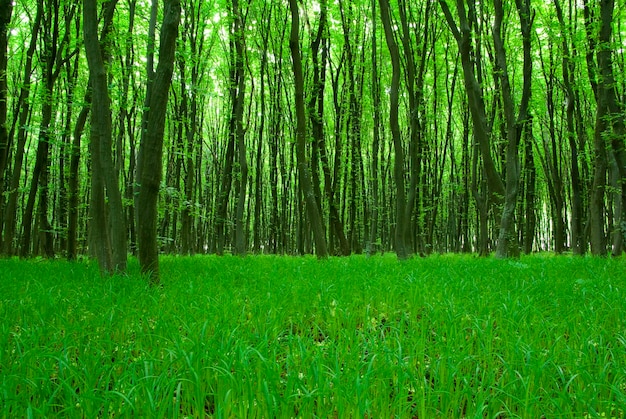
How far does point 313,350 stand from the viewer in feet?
8.49

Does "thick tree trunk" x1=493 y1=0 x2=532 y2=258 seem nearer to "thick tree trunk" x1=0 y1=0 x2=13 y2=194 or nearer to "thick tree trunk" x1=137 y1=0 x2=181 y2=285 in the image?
"thick tree trunk" x1=137 y1=0 x2=181 y2=285

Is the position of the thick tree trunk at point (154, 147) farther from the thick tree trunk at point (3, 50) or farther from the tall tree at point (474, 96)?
the tall tree at point (474, 96)

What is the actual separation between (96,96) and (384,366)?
16.8 ft

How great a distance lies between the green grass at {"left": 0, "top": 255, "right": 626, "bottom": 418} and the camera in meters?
1.84

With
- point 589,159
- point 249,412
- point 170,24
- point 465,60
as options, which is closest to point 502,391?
→ point 249,412

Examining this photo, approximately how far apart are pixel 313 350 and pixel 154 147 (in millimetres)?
3541

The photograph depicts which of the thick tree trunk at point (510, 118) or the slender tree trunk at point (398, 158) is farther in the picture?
the slender tree trunk at point (398, 158)

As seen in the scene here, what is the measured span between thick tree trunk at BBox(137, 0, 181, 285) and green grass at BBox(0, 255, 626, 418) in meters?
0.49

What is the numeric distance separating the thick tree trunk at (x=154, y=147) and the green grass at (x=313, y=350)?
0.49 meters

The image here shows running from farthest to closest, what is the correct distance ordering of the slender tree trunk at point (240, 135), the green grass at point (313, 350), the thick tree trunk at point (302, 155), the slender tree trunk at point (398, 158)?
1. the slender tree trunk at point (240, 135)
2. the thick tree trunk at point (302, 155)
3. the slender tree trunk at point (398, 158)
4. the green grass at point (313, 350)

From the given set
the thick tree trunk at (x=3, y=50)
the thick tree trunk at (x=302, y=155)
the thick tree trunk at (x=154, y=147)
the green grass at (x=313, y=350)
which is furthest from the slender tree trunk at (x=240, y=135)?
the green grass at (x=313, y=350)

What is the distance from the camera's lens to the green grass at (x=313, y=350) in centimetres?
184

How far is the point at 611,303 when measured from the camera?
360 centimetres

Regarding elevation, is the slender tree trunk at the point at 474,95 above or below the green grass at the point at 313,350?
above
